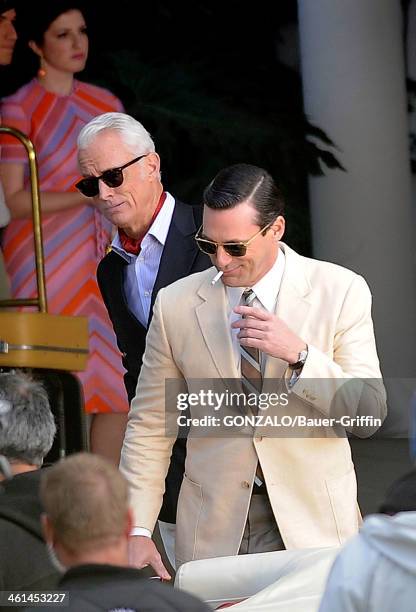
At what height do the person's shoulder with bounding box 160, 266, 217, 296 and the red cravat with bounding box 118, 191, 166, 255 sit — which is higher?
the person's shoulder with bounding box 160, 266, 217, 296

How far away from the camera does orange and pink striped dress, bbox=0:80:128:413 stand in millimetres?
6453

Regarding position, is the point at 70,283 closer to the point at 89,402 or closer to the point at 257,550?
the point at 89,402

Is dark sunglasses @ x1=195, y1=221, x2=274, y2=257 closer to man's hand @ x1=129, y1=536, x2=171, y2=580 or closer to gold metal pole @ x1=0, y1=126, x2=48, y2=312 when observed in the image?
man's hand @ x1=129, y1=536, x2=171, y2=580

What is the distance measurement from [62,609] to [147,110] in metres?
4.60

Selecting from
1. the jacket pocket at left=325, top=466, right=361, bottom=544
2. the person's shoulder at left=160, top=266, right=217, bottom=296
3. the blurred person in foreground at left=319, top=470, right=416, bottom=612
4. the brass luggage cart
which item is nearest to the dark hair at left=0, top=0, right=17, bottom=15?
the brass luggage cart

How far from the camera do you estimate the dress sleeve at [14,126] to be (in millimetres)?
6375

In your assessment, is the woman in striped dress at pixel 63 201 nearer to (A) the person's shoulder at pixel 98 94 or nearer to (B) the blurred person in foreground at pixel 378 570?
(A) the person's shoulder at pixel 98 94

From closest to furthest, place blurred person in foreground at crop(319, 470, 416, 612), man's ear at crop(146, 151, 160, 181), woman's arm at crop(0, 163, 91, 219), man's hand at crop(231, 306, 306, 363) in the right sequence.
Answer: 1. blurred person in foreground at crop(319, 470, 416, 612)
2. man's hand at crop(231, 306, 306, 363)
3. man's ear at crop(146, 151, 160, 181)
4. woman's arm at crop(0, 163, 91, 219)

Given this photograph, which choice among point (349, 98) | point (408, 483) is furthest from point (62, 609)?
point (349, 98)

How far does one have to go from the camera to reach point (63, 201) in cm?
646

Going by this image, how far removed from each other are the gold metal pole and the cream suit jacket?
1778 millimetres

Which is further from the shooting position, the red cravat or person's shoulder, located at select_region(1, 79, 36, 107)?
person's shoulder, located at select_region(1, 79, 36, 107)

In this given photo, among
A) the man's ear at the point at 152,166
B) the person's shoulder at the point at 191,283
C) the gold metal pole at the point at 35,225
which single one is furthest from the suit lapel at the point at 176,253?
the gold metal pole at the point at 35,225

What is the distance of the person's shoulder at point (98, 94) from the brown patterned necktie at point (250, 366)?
280 centimetres
